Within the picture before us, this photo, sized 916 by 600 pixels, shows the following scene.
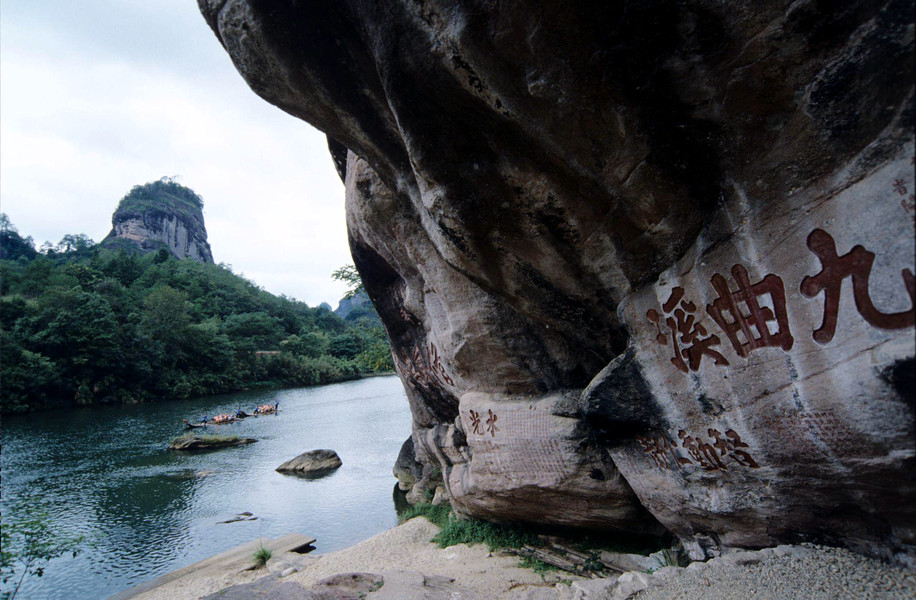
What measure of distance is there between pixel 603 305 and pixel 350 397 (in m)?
29.0

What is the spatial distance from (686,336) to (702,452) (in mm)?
944

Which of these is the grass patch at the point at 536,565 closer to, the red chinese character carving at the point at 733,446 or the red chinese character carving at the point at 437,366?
the red chinese character carving at the point at 437,366

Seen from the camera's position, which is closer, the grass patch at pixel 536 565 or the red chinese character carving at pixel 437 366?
the grass patch at pixel 536 565

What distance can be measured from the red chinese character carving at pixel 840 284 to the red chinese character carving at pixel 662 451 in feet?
5.21

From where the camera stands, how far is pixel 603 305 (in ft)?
13.7

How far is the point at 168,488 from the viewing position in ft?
41.5

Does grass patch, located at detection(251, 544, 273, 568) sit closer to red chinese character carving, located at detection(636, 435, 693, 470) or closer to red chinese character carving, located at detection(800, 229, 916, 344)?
red chinese character carving, located at detection(636, 435, 693, 470)

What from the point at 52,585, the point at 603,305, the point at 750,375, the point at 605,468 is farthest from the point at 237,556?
the point at 750,375

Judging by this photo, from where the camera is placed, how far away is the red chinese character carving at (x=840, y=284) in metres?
2.23

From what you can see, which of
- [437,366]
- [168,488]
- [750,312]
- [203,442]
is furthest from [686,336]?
[203,442]

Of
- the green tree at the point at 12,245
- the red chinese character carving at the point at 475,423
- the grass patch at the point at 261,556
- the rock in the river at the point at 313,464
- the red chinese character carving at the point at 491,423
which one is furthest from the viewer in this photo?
the green tree at the point at 12,245

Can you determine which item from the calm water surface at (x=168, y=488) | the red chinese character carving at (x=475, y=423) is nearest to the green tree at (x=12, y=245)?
the calm water surface at (x=168, y=488)

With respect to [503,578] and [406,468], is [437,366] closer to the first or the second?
[503,578]

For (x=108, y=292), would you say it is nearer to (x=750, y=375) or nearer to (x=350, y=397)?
(x=350, y=397)
